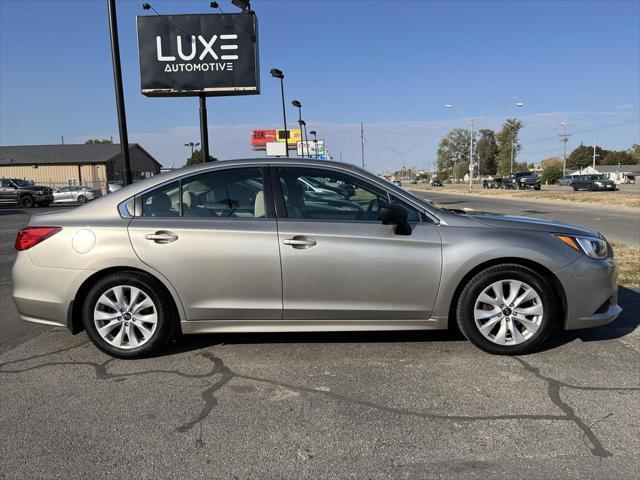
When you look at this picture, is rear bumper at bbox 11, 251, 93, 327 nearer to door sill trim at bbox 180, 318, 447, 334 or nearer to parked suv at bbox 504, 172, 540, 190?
door sill trim at bbox 180, 318, 447, 334

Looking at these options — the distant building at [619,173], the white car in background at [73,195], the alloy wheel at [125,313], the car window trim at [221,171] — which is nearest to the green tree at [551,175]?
the distant building at [619,173]

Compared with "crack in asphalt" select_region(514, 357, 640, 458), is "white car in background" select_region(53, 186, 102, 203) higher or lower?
higher

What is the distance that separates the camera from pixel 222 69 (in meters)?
15.4

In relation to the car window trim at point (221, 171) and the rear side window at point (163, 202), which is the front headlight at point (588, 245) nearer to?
the car window trim at point (221, 171)

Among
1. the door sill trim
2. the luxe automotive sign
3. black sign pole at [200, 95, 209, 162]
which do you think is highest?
the luxe automotive sign

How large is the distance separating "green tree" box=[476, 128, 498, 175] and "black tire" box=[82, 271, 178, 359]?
448 feet

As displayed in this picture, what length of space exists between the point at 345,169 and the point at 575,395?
93.9 inches

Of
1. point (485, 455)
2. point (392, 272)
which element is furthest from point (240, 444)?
point (392, 272)

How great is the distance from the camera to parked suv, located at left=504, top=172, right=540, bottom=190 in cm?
5418

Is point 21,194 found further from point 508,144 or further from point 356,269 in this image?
point 508,144

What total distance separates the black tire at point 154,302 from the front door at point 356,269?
3.21ft

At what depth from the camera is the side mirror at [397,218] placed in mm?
3893

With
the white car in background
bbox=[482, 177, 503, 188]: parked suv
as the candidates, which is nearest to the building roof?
the white car in background

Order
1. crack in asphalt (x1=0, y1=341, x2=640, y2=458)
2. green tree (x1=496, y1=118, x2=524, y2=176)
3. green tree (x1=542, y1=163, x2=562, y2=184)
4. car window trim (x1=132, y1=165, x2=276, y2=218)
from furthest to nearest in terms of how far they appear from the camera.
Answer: green tree (x1=496, y1=118, x2=524, y2=176)
green tree (x1=542, y1=163, x2=562, y2=184)
car window trim (x1=132, y1=165, x2=276, y2=218)
crack in asphalt (x1=0, y1=341, x2=640, y2=458)
